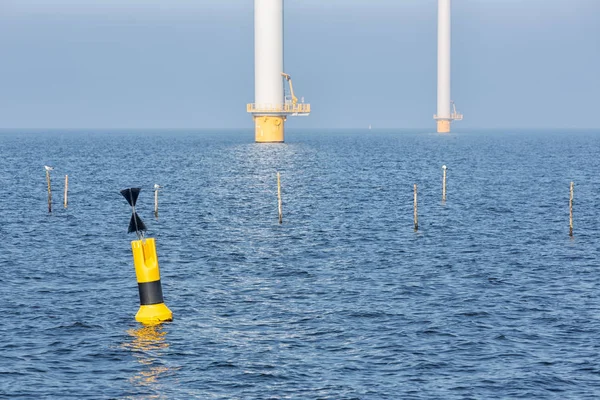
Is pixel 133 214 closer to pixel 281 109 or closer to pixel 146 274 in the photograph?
pixel 146 274

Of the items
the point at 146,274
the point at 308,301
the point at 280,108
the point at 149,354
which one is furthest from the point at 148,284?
the point at 280,108

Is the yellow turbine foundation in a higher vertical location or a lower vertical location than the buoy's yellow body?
higher

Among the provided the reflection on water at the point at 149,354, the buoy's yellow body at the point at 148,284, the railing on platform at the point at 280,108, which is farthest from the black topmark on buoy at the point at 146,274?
the railing on platform at the point at 280,108

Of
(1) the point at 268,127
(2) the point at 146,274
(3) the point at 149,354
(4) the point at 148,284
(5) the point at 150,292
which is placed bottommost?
Answer: (3) the point at 149,354

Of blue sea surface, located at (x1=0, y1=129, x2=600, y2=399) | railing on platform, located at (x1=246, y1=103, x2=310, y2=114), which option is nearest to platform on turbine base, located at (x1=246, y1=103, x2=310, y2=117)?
railing on platform, located at (x1=246, y1=103, x2=310, y2=114)

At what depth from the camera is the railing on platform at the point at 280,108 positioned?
599 ft

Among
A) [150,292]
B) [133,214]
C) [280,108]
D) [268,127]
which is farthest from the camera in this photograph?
[268,127]

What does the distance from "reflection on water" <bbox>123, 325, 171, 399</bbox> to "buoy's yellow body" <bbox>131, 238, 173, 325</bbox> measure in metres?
0.57

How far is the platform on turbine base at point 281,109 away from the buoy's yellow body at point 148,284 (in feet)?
482

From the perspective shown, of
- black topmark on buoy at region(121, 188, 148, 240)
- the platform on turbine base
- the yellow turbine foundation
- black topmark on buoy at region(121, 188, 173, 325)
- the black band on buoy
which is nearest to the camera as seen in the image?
black topmark on buoy at region(121, 188, 148, 240)

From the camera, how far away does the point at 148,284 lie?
35.6 meters

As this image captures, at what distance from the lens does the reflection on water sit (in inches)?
1139

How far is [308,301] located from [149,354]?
10.5 meters

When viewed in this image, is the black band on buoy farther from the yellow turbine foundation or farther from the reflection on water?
the yellow turbine foundation
